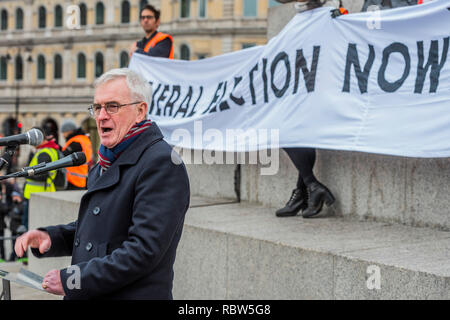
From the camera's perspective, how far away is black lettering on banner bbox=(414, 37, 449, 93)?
13.9 feet

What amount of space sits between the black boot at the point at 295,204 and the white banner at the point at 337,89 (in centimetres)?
41

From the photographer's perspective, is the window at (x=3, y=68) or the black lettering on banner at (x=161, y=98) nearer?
the black lettering on banner at (x=161, y=98)

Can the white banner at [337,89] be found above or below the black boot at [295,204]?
above

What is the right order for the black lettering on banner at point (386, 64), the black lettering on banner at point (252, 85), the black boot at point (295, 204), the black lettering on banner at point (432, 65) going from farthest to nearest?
the black lettering on banner at point (252, 85) < the black boot at point (295, 204) < the black lettering on banner at point (386, 64) < the black lettering on banner at point (432, 65)

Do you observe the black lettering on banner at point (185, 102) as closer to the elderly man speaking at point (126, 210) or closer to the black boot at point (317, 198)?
the black boot at point (317, 198)

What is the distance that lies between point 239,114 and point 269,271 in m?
1.87

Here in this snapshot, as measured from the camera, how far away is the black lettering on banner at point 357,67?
471 centimetres

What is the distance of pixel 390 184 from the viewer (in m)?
4.71

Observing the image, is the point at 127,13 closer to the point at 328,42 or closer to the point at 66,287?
the point at 328,42

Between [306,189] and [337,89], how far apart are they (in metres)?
0.84

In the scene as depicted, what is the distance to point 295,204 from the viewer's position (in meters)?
5.21

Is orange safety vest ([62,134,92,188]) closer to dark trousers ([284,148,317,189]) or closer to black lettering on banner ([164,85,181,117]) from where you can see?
black lettering on banner ([164,85,181,117])

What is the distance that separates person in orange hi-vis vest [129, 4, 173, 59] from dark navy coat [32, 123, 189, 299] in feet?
16.2

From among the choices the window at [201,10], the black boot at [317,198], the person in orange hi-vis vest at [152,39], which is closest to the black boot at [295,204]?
the black boot at [317,198]
